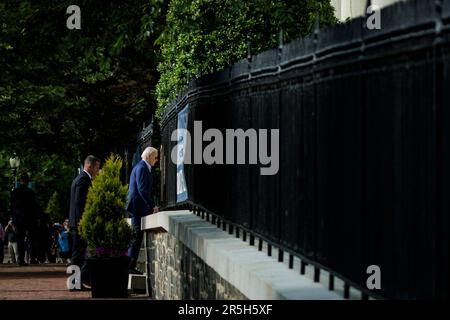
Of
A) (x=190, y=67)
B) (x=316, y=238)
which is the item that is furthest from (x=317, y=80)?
(x=190, y=67)

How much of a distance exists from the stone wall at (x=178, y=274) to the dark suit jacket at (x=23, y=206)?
1136cm

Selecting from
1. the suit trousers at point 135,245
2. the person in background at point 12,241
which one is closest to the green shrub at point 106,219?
the suit trousers at point 135,245

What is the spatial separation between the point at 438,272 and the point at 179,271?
700cm

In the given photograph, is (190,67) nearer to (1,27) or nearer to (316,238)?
(1,27)

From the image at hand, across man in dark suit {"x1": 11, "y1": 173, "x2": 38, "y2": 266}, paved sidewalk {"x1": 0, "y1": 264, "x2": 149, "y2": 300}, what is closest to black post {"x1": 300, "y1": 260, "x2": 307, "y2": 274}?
paved sidewalk {"x1": 0, "y1": 264, "x2": 149, "y2": 300}

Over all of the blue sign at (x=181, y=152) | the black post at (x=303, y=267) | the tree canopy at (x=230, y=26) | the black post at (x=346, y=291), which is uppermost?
the tree canopy at (x=230, y=26)

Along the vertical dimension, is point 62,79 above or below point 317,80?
above

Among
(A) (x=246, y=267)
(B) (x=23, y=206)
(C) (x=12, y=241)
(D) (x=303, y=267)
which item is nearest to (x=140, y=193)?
(A) (x=246, y=267)

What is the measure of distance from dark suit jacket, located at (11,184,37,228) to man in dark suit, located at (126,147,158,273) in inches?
434

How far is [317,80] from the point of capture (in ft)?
21.7

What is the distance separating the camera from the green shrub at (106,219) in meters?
16.8

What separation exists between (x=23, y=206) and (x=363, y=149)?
77.2 feet

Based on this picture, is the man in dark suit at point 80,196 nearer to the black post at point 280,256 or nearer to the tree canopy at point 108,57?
the tree canopy at point 108,57

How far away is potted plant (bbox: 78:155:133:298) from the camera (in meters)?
16.7
